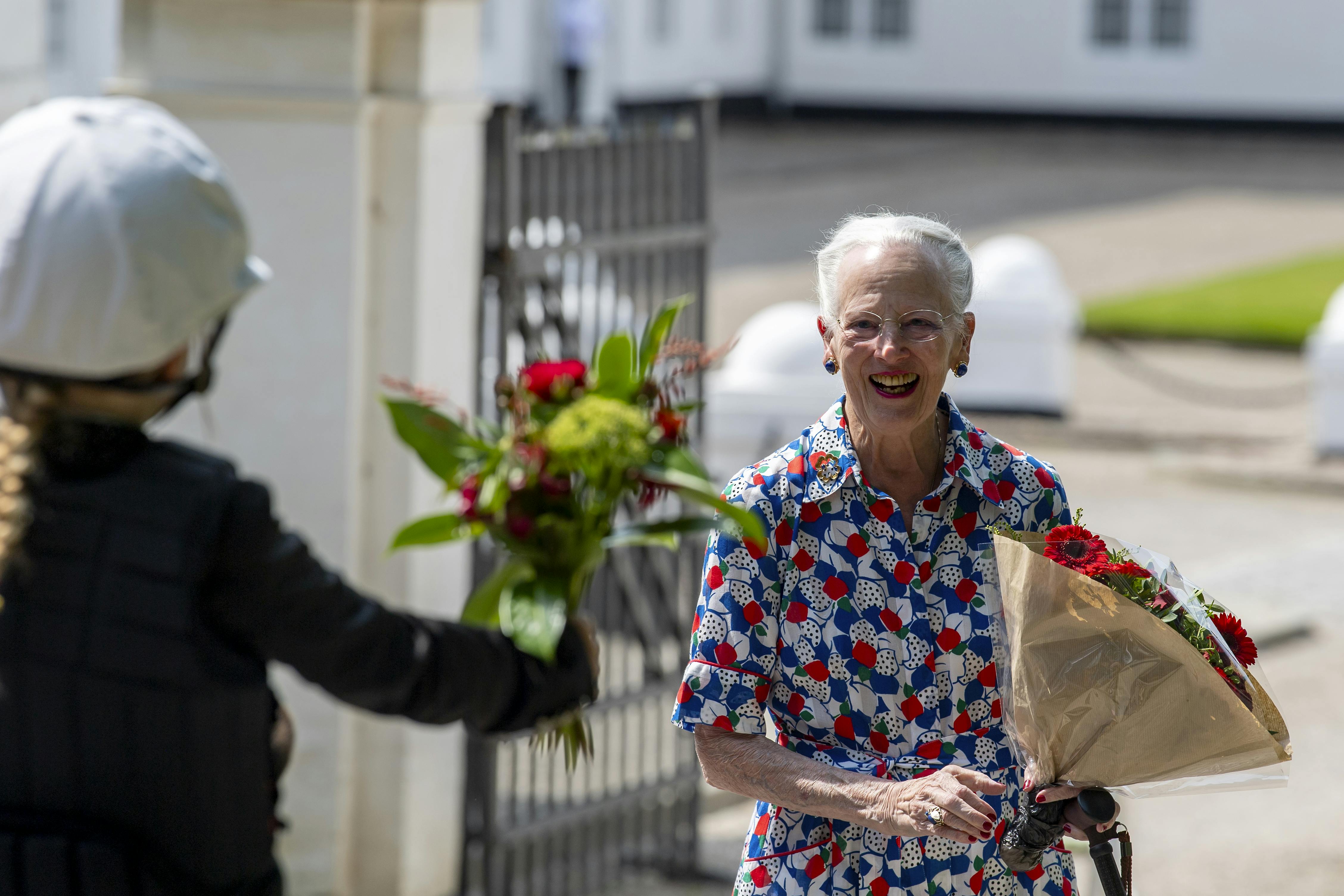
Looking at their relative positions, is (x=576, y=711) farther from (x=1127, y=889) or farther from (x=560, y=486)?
(x=1127, y=889)

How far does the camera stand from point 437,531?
6.49 feet

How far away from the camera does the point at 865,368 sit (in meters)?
2.67

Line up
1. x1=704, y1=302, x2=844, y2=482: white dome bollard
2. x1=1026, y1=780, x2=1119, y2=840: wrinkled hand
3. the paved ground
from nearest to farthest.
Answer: x1=1026, y1=780, x2=1119, y2=840: wrinkled hand
x1=704, y1=302, x2=844, y2=482: white dome bollard
the paved ground

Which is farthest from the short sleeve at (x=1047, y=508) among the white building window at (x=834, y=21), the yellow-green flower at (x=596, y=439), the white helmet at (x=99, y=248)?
the white building window at (x=834, y=21)

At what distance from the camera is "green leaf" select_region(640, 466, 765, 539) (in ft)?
6.34

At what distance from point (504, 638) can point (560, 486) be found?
177 mm

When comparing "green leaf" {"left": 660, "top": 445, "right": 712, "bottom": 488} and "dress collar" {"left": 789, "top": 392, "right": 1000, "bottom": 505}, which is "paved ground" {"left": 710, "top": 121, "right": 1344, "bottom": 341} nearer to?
"dress collar" {"left": 789, "top": 392, "right": 1000, "bottom": 505}

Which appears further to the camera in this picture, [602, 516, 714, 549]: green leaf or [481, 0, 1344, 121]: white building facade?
[481, 0, 1344, 121]: white building facade

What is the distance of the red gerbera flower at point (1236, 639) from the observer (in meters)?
2.46

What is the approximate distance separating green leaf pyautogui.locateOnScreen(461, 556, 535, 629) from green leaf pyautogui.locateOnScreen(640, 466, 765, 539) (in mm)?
174

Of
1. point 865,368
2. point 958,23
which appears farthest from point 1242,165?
point 865,368

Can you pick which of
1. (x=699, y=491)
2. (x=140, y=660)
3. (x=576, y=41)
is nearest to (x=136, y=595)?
(x=140, y=660)

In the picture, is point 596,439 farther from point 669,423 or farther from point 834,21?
point 834,21

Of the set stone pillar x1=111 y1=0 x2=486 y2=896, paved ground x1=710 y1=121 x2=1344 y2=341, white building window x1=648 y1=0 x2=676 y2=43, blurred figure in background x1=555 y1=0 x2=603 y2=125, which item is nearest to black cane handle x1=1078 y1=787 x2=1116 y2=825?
stone pillar x1=111 y1=0 x2=486 y2=896
